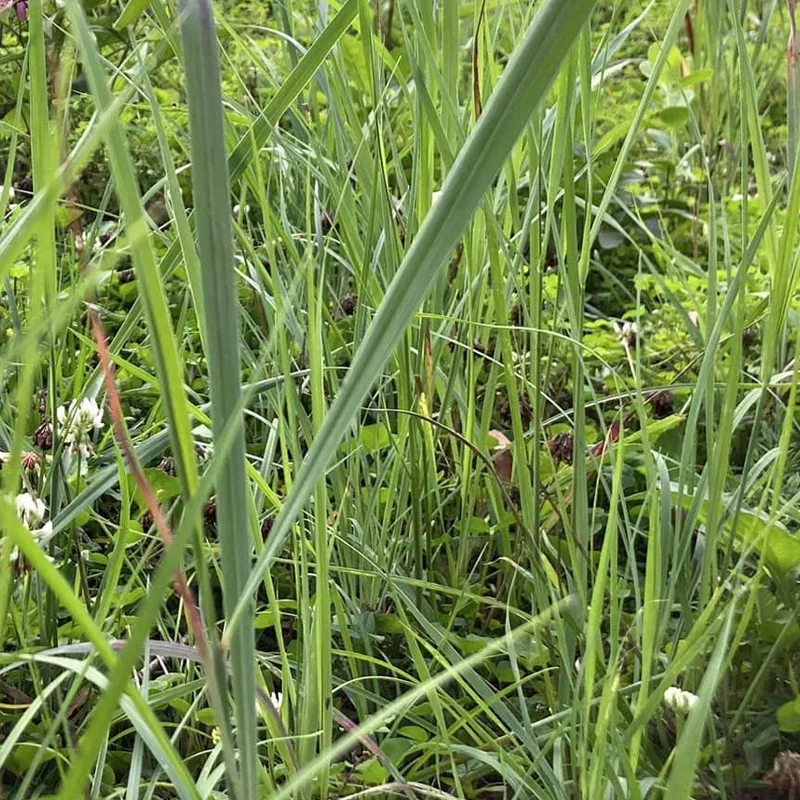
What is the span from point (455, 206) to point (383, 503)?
584mm

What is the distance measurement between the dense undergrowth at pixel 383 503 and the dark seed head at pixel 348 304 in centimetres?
11

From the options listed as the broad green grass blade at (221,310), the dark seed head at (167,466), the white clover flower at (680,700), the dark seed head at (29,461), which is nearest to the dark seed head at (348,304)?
the dark seed head at (167,466)

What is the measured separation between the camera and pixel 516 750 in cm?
60

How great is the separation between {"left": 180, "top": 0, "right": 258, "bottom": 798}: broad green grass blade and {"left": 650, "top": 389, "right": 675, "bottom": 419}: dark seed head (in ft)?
2.22

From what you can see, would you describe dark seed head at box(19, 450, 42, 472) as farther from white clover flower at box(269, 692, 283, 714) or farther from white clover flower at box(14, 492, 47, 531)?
white clover flower at box(269, 692, 283, 714)

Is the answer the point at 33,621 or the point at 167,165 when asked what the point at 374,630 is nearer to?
the point at 33,621

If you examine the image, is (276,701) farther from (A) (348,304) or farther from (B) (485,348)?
(A) (348,304)

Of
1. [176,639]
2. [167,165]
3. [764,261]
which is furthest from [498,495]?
[764,261]

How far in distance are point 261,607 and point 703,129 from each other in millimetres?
1234

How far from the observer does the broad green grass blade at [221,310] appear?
29cm

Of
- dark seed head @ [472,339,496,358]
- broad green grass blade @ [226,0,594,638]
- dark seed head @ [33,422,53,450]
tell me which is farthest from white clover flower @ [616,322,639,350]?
broad green grass blade @ [226,0,594,638]

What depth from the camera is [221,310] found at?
0.31 metres

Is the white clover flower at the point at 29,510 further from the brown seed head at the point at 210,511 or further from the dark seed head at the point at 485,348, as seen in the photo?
the dark seed head at the point at 485,348

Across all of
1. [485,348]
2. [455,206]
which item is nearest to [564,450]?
[485,348]
